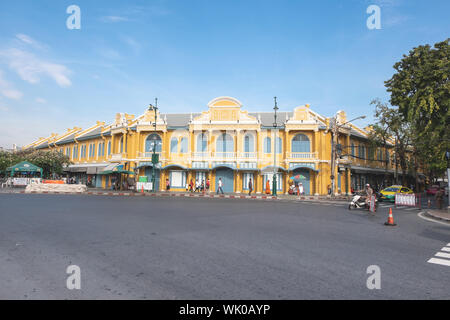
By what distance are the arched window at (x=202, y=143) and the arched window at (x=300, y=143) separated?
9.58m

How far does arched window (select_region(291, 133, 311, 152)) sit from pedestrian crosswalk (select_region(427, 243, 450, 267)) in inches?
970

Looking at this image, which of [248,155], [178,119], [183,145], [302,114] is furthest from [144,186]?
[302,114]

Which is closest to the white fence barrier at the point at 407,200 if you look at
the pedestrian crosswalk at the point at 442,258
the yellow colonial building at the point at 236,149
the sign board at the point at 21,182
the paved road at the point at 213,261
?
the yellow colonial building at the point at 236,149

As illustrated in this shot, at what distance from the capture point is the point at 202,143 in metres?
32.1

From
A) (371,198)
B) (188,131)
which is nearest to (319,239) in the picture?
(371,198)

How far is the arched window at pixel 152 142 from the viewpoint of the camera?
109ft

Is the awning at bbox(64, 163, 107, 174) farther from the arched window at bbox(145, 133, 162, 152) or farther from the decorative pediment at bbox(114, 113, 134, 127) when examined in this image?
the arched window at bbox(145, 133, 162, 152)

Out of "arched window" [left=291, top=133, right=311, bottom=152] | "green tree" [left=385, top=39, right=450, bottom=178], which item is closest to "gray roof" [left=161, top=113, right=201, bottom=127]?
"arched window" [left=291, top=133, right=311, bottom=152]

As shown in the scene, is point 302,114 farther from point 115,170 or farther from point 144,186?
point 115,170

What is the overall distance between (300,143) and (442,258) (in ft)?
84.4

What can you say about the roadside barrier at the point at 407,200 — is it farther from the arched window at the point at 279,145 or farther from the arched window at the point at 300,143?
the arched window at the point at 279,145

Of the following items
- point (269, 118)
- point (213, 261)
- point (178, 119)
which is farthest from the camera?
point (178, 119)

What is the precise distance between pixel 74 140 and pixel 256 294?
44651mm
